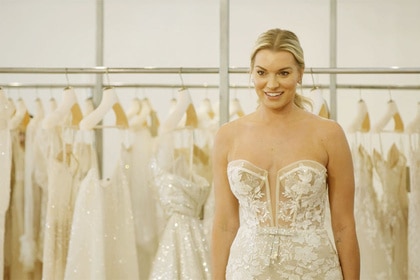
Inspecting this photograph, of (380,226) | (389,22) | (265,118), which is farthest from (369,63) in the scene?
(265,118)

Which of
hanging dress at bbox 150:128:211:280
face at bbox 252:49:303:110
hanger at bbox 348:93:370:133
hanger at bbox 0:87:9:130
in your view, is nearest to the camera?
face at bbox 252:49:303:110

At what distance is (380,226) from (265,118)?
131 centimetres

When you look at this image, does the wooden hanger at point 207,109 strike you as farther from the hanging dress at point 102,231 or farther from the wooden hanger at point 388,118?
the wooden hanger at point 388,118

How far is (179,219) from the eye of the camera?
11.6 ft

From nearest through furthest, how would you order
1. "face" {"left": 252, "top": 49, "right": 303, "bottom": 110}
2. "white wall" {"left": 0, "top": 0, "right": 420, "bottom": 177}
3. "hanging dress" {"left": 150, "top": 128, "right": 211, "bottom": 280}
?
"face" {"left": 252, "top": 49, "right": 303, "bottom": 110}, "hanging dress" {"left": 150, "top": 128, "right": 211, "bottom": 280}, "white wall" {"left": 0, "top": 0, "right": 420, "bottom": 177}

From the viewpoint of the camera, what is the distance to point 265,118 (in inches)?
102

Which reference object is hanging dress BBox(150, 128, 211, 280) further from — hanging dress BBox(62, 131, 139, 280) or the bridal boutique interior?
hanging dress BBox(62, 131, 139, 280)

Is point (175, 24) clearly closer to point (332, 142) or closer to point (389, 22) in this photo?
point (389, 22)

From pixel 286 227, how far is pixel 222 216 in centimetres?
24

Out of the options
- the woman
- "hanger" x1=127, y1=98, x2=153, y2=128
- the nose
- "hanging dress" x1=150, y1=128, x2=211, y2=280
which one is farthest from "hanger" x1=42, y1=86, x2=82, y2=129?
the nose

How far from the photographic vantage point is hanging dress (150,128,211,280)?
3486mm

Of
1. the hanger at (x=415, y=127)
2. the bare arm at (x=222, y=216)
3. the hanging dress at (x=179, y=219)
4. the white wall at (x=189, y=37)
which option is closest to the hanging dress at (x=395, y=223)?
the hanger at (x=415, y=127)

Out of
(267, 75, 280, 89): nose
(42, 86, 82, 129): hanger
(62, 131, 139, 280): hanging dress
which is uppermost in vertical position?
(267, 75, 280, 89): nose

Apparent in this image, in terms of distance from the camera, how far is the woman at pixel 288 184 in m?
2.49
